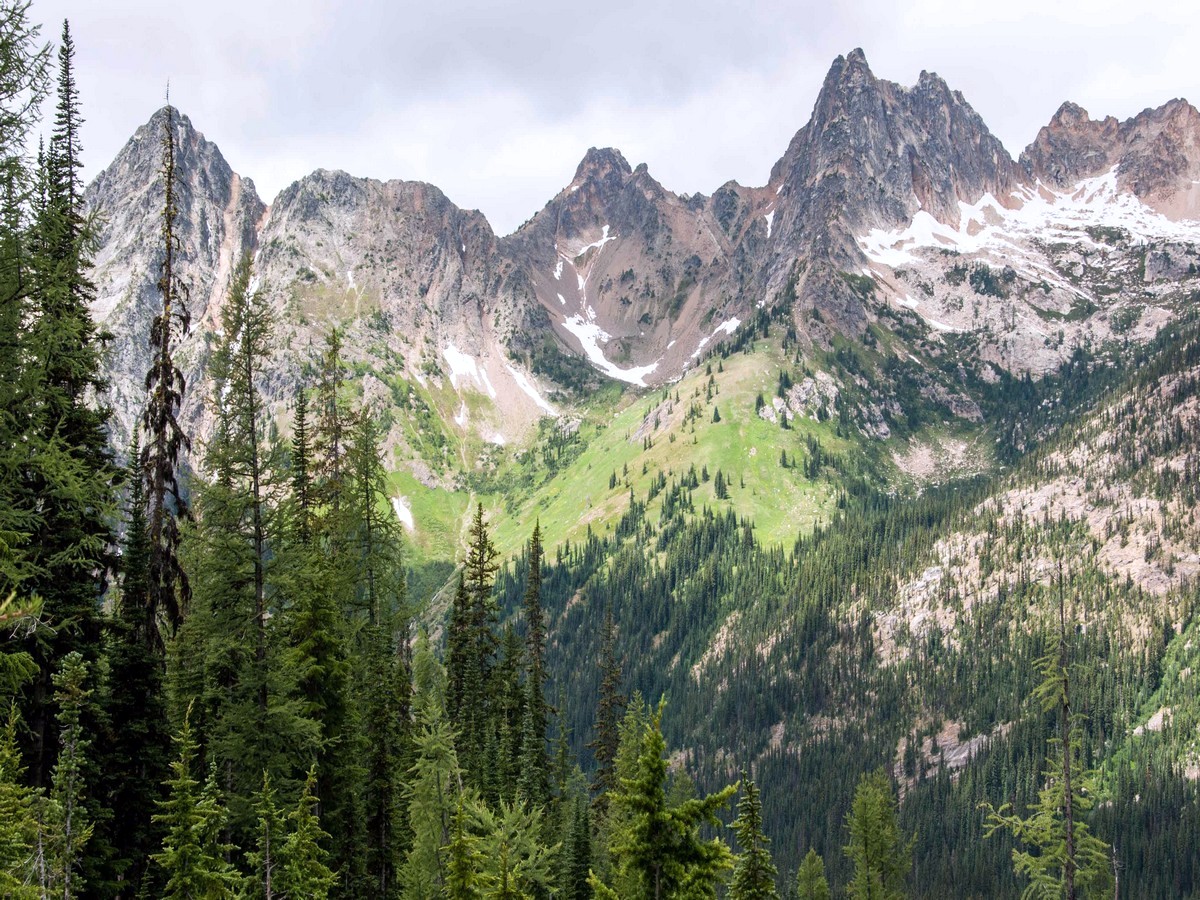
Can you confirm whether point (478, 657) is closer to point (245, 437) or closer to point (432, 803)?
point (432, 803)

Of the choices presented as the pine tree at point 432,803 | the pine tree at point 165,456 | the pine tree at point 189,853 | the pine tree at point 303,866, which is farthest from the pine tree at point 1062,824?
the pine tree at point 165,456

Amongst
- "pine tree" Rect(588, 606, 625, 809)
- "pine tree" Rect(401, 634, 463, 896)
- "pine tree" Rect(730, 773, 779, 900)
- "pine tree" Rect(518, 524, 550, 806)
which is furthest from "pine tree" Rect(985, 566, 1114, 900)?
"pine tree" Rect(588, 606, 625, 809)

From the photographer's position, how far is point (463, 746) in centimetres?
5128

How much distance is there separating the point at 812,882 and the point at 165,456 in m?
82.6

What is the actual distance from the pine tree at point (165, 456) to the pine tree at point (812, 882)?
255ft

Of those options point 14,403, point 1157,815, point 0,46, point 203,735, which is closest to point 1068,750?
point 203,735

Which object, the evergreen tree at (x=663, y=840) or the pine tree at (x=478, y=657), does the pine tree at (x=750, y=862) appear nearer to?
the evergreen tree at (x=663, y=840)

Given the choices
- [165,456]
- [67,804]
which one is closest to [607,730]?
[165,456]

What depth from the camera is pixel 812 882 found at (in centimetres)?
8975

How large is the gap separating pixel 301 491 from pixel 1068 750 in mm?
31231

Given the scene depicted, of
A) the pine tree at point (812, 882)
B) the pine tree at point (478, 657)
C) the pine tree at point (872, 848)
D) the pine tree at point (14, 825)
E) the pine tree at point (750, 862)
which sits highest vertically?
the pine tree at point (478, 657)

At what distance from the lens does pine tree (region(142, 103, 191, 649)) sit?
29219 millimetres

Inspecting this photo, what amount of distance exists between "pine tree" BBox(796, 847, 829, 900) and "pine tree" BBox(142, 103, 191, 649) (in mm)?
77653

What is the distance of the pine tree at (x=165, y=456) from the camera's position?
29219 mm
